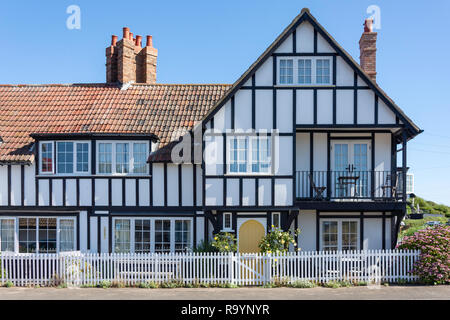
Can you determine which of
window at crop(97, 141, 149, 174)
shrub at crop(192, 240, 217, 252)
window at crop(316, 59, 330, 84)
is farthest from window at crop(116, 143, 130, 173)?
window at crop(316, 59, 330, 84)

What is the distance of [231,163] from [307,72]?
4.43m

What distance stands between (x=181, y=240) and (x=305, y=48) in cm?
897

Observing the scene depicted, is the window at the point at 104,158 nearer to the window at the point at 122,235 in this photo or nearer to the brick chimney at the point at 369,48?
the window at the point at 122,235

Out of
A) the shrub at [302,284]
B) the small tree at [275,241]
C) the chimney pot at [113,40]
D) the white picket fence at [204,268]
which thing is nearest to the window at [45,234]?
the white picket fence at [204,268]

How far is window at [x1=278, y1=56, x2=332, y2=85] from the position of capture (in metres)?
16.1

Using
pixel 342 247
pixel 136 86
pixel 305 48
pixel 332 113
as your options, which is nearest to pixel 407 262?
pixel 342 247

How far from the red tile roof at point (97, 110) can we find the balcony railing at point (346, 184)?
5386 mm

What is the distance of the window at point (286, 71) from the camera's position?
16.1 m

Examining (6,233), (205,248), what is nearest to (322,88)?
(205,248)

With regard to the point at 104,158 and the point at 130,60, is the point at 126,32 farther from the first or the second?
the point at 104,158

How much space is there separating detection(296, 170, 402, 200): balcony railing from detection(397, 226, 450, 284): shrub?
6.35ft

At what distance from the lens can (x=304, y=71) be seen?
16109 millimetres

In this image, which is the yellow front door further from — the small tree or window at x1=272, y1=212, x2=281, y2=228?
the small tree

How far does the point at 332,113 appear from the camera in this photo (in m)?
16.0
